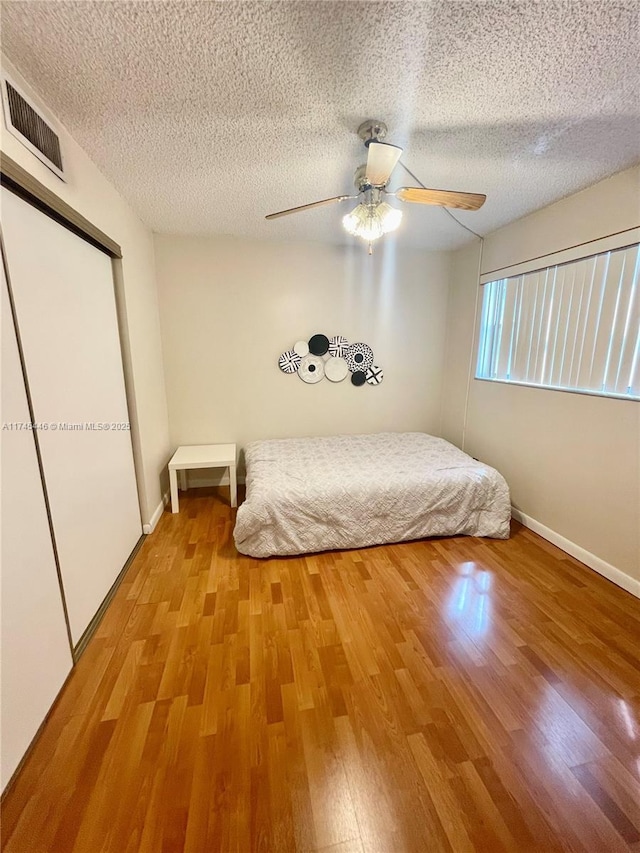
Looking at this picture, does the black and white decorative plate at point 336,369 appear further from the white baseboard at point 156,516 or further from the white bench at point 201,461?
the white baseboard at point 156,516

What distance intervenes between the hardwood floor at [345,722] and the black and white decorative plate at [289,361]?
2.07 metres

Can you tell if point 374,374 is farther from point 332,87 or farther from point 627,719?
point 627,719

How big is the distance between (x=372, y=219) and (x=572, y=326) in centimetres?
161

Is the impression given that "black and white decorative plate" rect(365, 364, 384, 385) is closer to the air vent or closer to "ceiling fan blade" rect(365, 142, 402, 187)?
"ceiling fan blade" rect(365, 142, 402, 187)

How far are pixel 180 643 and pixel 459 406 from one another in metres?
3.20

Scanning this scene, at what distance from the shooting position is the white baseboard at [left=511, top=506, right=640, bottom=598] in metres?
→ 2.01

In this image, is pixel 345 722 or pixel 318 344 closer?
pixel 345 722

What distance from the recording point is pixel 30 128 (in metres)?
1.31

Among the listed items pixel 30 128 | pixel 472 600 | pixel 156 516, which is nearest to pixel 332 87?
pixel 30 128

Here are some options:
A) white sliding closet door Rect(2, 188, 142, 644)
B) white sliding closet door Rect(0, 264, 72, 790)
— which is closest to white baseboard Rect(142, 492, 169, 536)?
white sliding closet door Rect(2, 188, 142, 644)

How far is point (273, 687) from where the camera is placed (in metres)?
1.42

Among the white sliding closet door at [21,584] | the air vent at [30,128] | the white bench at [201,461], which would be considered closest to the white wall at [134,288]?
the air vent at [30,128]

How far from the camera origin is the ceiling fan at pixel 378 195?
1490mm

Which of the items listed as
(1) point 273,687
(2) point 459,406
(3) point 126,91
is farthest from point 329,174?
(1) point 273,687
